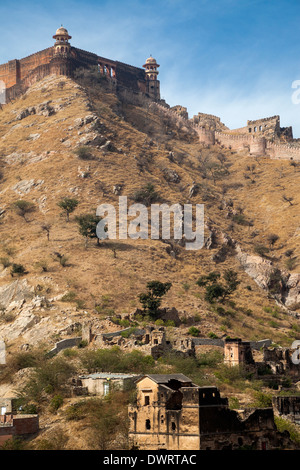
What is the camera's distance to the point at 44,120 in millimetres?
97062

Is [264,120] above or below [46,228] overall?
above

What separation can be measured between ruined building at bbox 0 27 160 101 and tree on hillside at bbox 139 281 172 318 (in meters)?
55.6

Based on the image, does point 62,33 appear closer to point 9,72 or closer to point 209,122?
point 9,72

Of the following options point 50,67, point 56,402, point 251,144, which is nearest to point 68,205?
point 56,402

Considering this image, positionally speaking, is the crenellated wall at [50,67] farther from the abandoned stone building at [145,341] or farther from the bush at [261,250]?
the abandoned stone building at [145,341]

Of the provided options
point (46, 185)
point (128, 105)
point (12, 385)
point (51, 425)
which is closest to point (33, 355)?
point (12, 385)

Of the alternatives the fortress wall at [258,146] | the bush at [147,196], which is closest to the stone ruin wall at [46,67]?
the fortress wall at [258,146]

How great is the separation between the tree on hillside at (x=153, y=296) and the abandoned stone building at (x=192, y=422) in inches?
849

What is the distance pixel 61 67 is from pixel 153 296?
5662 centimetres

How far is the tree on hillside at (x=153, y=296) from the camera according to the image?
55.2 meters

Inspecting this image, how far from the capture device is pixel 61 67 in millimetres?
106000

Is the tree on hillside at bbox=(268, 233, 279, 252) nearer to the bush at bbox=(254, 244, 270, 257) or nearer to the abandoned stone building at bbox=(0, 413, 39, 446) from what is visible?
the bush at bbox=(254, 244, 270, 257)

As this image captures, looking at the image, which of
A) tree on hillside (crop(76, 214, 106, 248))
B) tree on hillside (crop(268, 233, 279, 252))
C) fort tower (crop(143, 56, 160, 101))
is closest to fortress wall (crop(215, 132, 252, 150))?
fort tower (crop(143, 56, 160, 101))
